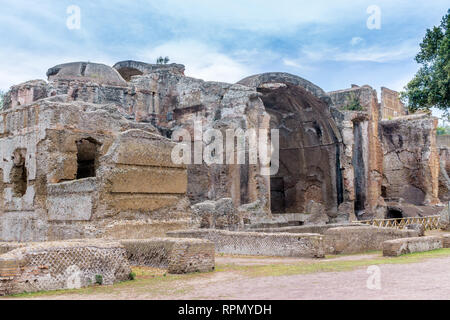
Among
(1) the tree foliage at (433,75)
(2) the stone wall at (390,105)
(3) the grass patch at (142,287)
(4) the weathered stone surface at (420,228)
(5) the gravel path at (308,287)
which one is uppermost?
(2) the stone wall at (390,105)

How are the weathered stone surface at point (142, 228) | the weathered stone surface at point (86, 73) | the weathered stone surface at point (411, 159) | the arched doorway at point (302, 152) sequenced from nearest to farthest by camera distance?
1. the weathered stone surface at point (142, 228)
2. the weathered stone surface at point (86, 73)
3. the arched doorway at point (302, 152)
4. the weathered stone surface at point (411, 159)

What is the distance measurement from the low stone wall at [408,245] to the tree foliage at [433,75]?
844cm

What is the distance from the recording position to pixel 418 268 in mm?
7609

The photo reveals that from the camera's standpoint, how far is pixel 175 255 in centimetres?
798

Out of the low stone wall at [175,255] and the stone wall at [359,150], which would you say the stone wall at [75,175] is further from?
the stone wall at [359,150]

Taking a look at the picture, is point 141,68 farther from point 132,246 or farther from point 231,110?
point 132,246

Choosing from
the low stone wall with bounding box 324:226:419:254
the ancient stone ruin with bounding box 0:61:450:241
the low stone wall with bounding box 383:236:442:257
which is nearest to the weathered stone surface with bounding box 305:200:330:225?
the ancient stone ruin with bounding box 0:61:450:241

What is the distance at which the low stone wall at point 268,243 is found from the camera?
10.2 m

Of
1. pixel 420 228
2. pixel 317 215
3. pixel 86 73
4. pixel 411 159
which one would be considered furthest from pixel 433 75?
pixel 86 73

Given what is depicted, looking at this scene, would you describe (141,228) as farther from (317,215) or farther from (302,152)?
(302,152)

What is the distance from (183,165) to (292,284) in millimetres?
7984

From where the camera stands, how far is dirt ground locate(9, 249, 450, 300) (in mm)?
5504

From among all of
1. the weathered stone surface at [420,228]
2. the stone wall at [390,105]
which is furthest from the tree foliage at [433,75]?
the stone wall at [390,105]
